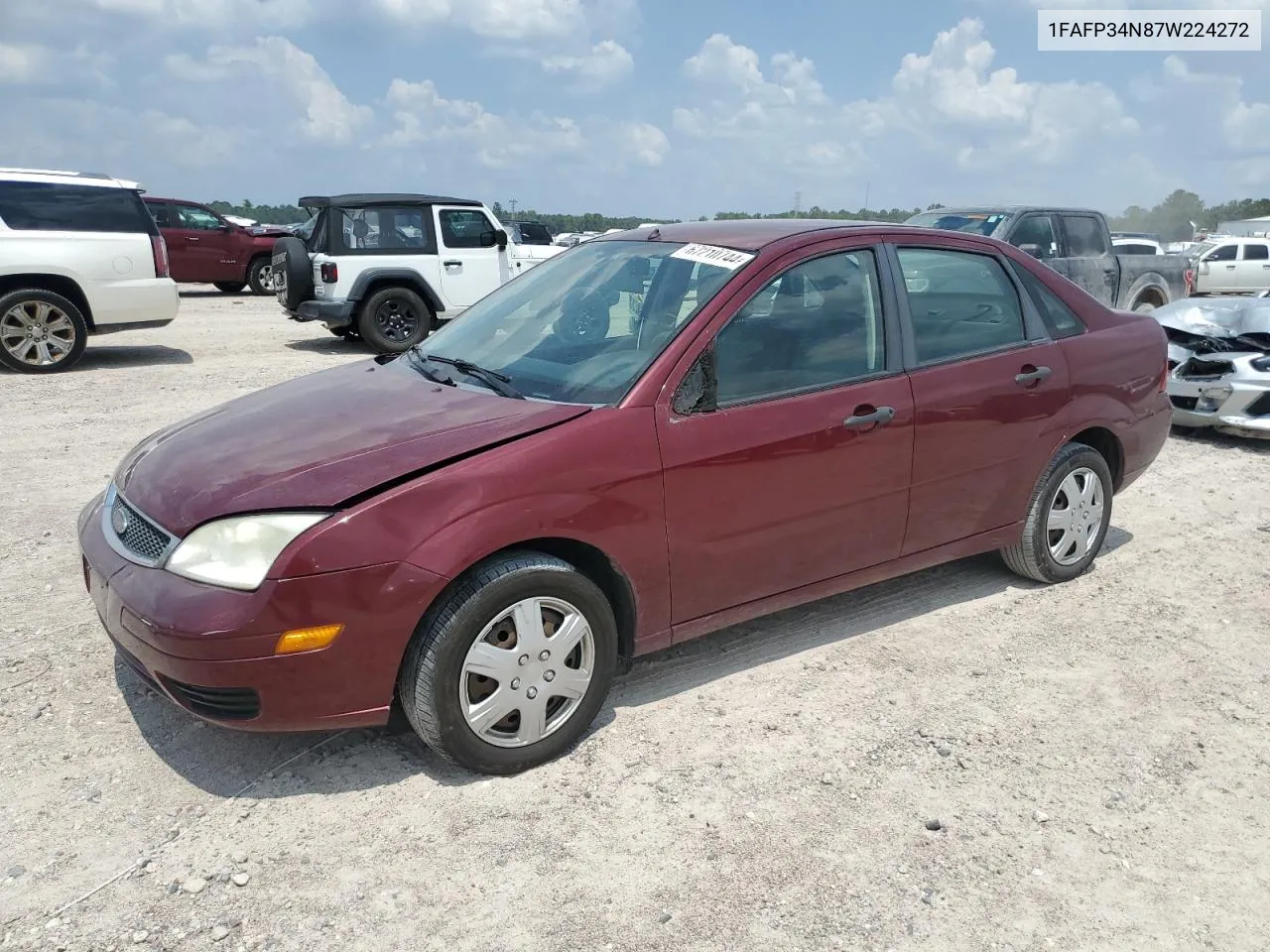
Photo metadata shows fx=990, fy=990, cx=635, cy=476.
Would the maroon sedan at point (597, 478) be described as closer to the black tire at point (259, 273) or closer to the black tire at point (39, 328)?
the black tire at point (39, 328)

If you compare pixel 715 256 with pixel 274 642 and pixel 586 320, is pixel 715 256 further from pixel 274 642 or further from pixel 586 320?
pixel 274 642

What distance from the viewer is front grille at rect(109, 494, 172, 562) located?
2956 mm

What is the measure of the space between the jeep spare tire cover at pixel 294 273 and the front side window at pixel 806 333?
9.43 m

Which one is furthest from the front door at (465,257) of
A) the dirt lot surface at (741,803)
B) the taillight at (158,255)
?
the dirt lot surface at (741,803)

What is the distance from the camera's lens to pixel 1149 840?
285 cm

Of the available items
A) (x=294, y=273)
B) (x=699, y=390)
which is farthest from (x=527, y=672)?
(x=294, y=273)

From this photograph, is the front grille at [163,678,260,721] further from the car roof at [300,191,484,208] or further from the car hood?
the car roof at [300,191,484,208]

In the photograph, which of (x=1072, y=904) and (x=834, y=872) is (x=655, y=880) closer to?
(x=834, y=872)

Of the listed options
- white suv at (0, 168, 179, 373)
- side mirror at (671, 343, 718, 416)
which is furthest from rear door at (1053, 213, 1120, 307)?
white suv at (0, 168, 179, 373)

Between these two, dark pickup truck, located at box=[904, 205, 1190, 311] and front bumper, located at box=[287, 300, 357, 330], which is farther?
front bumper, located at box=[287, 300, 357, 330]

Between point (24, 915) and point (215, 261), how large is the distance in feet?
59.7

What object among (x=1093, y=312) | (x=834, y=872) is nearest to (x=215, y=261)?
(x=1093, y=312)

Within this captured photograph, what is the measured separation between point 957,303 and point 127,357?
34.3 ft

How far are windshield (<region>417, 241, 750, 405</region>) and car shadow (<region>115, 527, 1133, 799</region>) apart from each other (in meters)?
1.18
